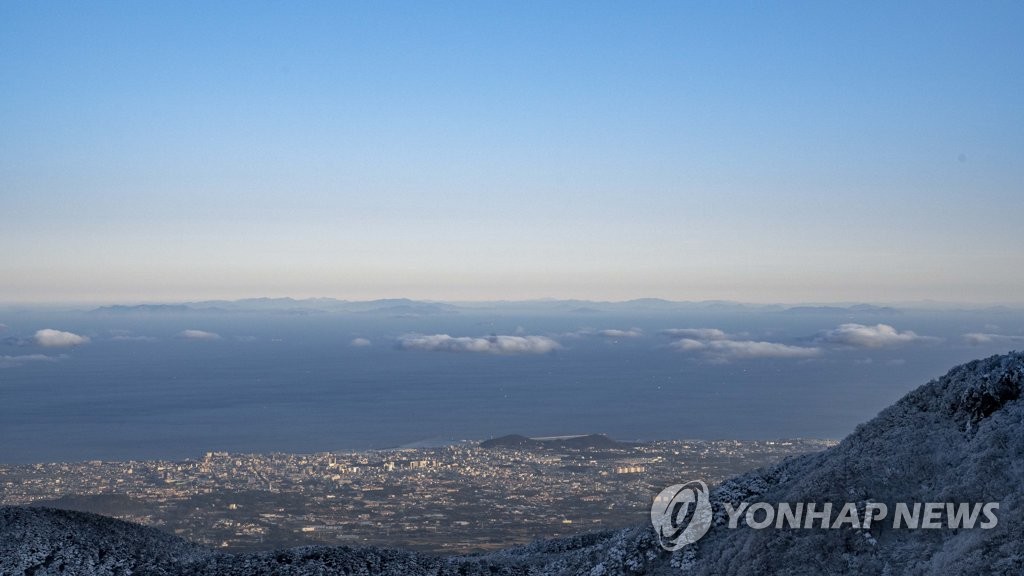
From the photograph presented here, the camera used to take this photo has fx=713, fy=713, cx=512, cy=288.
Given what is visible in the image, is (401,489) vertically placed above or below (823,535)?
below

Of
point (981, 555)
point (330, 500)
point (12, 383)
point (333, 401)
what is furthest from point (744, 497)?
point (12, 383)

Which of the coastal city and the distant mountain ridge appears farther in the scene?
the coastal city

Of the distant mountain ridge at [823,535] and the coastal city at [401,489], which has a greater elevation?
the distant mountain ridge at [823,535]

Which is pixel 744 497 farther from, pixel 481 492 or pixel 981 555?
pixel 481 492

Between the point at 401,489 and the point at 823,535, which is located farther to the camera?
the point at 401,489

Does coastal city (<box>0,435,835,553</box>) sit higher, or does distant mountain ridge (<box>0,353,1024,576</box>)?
distant mountain ridge (<box>0,353,1024,576</box>)
